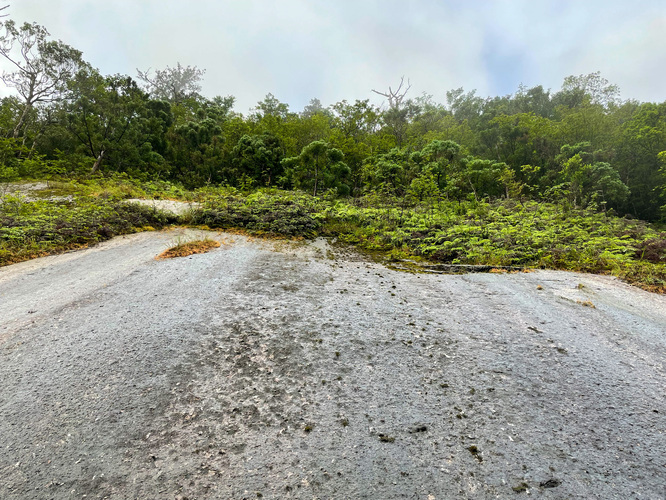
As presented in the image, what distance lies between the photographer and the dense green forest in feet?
19.7

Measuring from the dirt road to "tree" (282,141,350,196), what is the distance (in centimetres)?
1082

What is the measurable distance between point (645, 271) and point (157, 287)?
649cm

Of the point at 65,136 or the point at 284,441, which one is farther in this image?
the point at 65,136

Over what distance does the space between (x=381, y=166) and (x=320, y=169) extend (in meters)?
3.14

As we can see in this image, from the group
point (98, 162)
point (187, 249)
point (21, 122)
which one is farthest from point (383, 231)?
point (21, 122)

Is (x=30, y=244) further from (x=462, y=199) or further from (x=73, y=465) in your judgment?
(x=462, y=199)

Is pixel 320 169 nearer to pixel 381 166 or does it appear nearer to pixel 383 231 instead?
pixel 381 166

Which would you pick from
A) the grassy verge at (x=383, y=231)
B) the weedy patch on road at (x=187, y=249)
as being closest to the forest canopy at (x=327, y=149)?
the grassy verge at (x=383, y=231)

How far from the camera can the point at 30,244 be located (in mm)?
4250

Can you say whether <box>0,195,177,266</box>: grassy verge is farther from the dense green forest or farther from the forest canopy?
the forest canopy

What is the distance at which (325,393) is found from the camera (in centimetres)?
165

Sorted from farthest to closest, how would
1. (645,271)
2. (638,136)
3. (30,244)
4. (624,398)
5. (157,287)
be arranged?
(638,136)
(30,244)
(645,271)
(157,287)
(624,398)

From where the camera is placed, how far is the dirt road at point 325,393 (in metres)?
1.15

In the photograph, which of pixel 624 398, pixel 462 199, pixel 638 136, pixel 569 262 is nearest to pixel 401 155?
pixel 462 199
